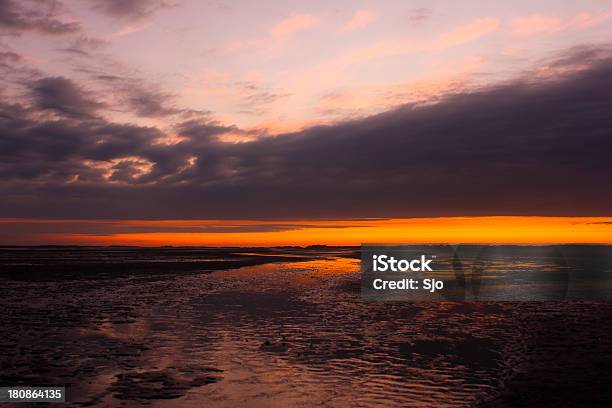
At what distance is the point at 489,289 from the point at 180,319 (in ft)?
79.1

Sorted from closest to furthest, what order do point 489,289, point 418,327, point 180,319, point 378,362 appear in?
point 378,362 → point 418,327 → point 180,319 → point 489,289

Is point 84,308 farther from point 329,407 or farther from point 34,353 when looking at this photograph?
point 329,407

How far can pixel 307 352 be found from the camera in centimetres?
1656

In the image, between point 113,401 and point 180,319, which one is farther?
point 180,319

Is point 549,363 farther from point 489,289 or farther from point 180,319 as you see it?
point 489,289

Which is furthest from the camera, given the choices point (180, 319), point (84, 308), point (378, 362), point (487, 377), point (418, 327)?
point (84, 308)

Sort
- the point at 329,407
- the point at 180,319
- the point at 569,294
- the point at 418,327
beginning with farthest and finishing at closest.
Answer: the point at 569,294
the point at 180,319
the point at 418,327
the point at 329,407

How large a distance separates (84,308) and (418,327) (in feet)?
53.7

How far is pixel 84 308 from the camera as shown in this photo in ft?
86.9

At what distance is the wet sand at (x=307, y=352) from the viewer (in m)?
12.1

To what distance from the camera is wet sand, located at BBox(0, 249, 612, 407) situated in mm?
12117

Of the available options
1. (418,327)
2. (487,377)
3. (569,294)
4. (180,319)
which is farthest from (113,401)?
(569,294)

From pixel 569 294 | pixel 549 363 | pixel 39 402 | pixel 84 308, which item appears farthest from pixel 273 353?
pixel 569 294

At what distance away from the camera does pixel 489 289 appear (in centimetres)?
3825
